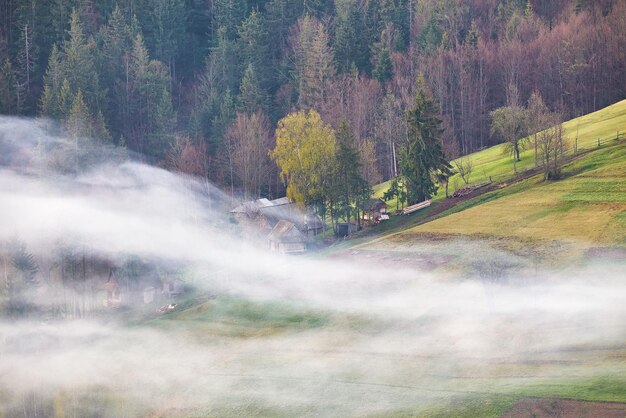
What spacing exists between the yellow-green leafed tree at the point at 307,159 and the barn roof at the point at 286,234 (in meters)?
3.72

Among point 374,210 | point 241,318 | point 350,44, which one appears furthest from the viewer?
point 350,44

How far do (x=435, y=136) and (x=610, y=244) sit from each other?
25.0m

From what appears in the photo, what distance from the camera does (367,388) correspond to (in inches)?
2297

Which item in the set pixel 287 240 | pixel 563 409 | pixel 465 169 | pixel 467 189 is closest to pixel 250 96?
pixel 465 169

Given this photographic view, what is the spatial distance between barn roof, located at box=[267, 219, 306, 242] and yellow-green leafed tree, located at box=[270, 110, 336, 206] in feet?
12.2

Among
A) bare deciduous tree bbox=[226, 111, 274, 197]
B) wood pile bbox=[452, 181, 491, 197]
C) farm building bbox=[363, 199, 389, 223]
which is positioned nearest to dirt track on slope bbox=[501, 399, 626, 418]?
wood pile bbox=[452, 181, 491, 197]

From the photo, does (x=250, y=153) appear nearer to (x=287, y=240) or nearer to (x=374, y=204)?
(x=374, y=204)

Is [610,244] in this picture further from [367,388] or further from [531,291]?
[367,388]

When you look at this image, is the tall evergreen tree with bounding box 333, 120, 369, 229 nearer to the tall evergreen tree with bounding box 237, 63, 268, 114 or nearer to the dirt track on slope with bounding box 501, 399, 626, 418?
the tall evergreen tree with bounding box 237, 63, 268, 114

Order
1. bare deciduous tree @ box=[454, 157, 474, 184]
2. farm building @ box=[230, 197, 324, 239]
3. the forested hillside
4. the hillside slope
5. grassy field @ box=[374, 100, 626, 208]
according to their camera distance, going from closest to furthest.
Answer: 1. the hillside slope
2. grassy field @ box=[374, 100, 626, 208]
3. farm building @ box=[230, 197, 324, 239]
4. bare deciduous tree @ box=[454, 157, 474, 184]
5. the forested hillside

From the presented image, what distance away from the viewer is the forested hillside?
118 m

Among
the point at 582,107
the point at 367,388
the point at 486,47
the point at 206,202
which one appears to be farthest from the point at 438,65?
the point at 367,388

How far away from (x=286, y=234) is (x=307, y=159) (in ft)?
25.3

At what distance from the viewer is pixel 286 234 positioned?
295ft
